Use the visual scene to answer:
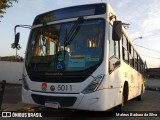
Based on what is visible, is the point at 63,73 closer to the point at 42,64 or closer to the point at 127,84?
the point at 42,64

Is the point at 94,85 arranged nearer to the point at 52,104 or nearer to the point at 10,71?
the point at 52,104

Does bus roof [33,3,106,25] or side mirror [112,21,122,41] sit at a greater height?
bus roof [33,3,106,25]

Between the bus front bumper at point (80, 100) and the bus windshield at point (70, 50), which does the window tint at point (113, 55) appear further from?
the bus front bumper at point (80, 100)

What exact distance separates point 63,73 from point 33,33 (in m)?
2.02

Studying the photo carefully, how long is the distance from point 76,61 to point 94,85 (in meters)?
0.85

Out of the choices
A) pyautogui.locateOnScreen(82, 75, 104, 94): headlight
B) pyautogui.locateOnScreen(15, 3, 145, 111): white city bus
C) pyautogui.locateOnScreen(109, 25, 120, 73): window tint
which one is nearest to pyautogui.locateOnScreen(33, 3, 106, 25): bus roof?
pyautogui.locateOnScreen(15, 3, 145, 111): white city bus

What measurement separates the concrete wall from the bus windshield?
24.5m

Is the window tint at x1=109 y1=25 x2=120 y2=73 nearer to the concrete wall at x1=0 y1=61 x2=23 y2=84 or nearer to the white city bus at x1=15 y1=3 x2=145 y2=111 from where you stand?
the white city bus at x1=15 y1=3 x2=145 y2=111

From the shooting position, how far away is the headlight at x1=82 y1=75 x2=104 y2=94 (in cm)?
766

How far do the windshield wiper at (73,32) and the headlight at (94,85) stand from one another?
4.40 ft

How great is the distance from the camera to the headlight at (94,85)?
7.66m

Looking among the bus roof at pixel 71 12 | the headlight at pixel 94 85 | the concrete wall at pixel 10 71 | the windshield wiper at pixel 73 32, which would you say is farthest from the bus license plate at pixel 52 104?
the concrete wall at pixel 10 71

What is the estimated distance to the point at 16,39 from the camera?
9414 millimetres

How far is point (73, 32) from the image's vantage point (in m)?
8.34
